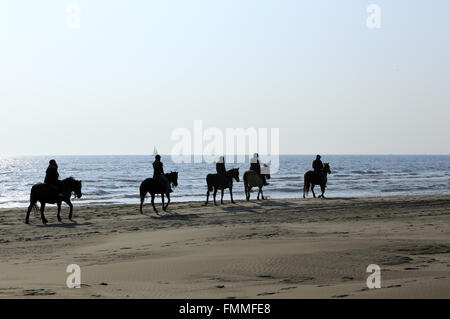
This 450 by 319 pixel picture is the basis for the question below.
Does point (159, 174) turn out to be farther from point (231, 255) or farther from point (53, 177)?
point (231, 255)

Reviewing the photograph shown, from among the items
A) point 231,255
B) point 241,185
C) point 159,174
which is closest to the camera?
point 231,255

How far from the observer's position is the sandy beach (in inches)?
331

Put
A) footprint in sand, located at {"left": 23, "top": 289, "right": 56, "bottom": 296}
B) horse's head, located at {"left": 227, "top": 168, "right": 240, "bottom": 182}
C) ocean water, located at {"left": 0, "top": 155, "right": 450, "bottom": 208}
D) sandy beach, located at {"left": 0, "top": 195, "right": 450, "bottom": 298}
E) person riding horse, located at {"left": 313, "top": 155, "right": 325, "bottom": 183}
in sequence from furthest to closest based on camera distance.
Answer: ocean water, located at {"left": 0, "top": 155, "right": 450, "bottom": 208}, person riding horse, located at {"left": 313, "top": 155, "right": 325, "bottom": 183}, horse's head, located at {"left": 227, "top": 168, "right": 240, "bottom": 182}, sandy beach, located at {"left": 0, "top": 195, "right": 450, "bottom": 298}, footprint in sand, located at {"left": 23, "top": 289, "right": 56, "bottom": 296}

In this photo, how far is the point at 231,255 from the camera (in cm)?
1157

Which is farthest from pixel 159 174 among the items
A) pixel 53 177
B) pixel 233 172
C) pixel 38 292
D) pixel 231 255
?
pixel 38 292

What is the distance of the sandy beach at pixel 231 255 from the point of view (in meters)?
8.41

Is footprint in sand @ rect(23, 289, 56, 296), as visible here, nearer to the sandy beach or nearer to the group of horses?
the sandy beach

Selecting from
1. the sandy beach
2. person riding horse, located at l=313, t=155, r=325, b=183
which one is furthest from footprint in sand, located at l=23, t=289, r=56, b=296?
person riding horse, located at l=313, t=155, r=325, b=183

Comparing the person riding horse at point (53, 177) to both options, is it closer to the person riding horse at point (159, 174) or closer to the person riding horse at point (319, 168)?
the person riding horse at point (159, 174)

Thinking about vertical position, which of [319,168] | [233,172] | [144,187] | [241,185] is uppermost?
[319,168]

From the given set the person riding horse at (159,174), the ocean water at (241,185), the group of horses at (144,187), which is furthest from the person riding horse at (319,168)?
the person riding horse at (159,174)

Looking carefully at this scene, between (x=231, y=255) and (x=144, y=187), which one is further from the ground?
(x=144, y=187)
